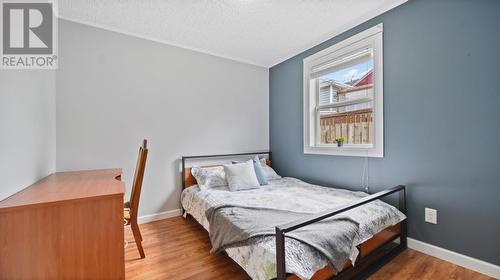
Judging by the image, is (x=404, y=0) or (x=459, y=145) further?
(x=404, y=0)

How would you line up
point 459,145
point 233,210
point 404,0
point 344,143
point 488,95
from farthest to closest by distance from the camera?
point 344,143 → point 404,0 → point 233,210 → point 459,145 → point 488,95

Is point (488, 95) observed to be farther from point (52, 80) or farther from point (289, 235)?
point (52, 80)

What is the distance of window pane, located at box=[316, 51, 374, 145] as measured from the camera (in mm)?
2449

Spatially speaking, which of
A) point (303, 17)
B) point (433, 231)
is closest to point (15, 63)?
point (303, 17)

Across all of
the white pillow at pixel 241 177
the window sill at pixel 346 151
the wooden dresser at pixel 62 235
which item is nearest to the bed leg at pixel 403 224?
the window sill at pixel 346 151

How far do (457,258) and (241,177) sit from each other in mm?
2080

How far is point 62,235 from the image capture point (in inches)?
43.8

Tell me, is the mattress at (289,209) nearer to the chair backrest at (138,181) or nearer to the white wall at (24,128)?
the chair backrest at (138,181)

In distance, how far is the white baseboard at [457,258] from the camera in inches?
62.1

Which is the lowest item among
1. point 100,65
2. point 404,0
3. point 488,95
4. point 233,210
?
point 233,210

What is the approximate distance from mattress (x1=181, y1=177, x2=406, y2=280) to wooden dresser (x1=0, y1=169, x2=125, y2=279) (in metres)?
0.79

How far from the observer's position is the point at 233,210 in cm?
185

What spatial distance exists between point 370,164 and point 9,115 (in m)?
3.00

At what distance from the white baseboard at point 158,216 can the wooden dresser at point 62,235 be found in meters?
1.51
